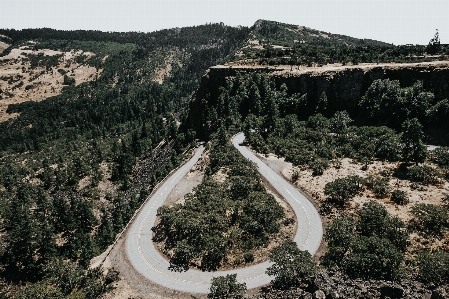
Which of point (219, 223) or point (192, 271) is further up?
point (219, 223)

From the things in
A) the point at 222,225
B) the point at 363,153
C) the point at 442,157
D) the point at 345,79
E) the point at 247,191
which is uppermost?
the point at 345,79

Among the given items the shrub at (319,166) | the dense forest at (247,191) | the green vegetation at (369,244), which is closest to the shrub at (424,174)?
the dense forest at (247,191)

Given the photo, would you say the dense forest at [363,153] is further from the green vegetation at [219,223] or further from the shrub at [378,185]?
the green vegetation at [219,223]

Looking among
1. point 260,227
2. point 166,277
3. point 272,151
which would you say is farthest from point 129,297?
point 272,151

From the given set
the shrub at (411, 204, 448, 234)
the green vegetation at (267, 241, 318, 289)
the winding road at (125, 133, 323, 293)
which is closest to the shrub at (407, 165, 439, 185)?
the shrub at (411, 204, 448, 234)

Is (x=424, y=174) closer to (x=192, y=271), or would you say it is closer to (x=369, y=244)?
(x=369, y=244)

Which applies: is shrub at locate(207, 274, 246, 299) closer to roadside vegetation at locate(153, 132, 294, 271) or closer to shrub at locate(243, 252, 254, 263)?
roadside vegetation at locate(153, 132, 294, 271)

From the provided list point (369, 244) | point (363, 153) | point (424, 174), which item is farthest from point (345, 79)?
point (369, 244)
